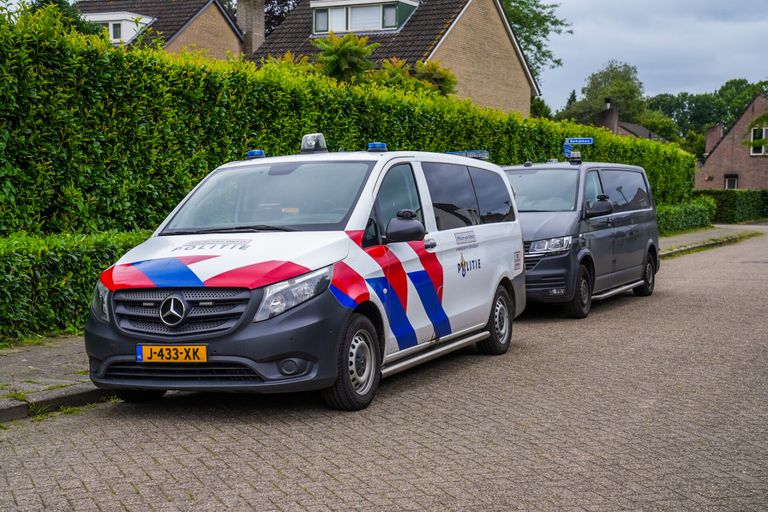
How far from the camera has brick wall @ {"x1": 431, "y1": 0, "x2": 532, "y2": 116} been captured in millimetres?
39156

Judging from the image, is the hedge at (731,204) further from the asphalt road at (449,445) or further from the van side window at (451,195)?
the asphalt road at (449,445)

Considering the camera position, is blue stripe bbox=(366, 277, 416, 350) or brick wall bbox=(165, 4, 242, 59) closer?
blue stripe bbox=(366, 277, 416, 350)

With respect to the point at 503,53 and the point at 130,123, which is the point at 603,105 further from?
the point at 130,123

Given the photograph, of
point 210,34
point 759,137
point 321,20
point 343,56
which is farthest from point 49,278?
point 759,137

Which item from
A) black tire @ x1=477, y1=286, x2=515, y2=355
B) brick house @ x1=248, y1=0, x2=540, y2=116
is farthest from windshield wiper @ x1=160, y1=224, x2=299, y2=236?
brick house @ x1=248, y1=0, x2=540, y2=116

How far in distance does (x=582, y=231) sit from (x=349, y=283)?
21.0ft

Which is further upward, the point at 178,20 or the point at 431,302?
the point at 178,20

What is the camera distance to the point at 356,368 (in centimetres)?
707

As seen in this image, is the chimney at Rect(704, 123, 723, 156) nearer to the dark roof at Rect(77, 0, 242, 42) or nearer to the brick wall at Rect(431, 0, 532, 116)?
the brick wall at Rect(431, 0, 532, 116)

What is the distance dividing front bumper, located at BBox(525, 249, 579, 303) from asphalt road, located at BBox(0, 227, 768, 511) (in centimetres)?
282

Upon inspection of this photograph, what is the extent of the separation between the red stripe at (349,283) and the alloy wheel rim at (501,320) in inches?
114

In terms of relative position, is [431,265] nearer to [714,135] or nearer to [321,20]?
[321,20]

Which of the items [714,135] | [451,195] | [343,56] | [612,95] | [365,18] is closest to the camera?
[451,195]

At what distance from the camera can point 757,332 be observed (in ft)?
36.7
